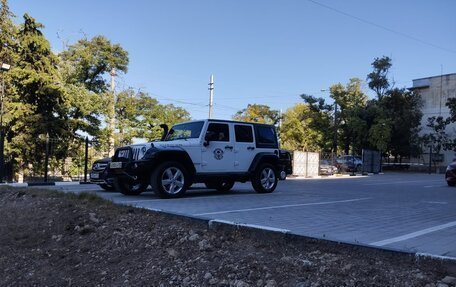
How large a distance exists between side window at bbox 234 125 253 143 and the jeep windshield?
1.06m

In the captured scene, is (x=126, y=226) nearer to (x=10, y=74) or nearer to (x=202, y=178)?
(x=202, y=178)

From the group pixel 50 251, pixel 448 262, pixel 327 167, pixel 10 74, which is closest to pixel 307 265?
pixel 448 262

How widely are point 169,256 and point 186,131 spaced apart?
6.45 metres

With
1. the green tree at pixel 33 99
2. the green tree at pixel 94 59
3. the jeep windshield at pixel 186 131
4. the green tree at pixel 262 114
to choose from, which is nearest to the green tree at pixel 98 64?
the green tree at pixel 94 59

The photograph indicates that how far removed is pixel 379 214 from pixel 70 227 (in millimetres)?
5300

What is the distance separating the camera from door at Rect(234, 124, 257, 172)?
11789 millimetres

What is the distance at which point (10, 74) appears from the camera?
24766 mm

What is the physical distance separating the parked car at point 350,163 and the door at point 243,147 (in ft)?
80.7

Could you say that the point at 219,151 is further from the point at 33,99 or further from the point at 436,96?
the point at 436,96

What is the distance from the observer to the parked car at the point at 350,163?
36312 millimetres

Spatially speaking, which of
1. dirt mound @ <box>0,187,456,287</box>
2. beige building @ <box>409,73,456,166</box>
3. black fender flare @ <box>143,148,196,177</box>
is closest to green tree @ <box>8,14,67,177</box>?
black fender flare @ <box>143,148,196,177</box>

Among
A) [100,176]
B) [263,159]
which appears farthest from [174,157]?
[100,176]

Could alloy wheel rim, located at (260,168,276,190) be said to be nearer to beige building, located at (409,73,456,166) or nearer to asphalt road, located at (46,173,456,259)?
asphalt road, located at (46,173,456,259)

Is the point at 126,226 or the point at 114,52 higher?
the point at 114,52
